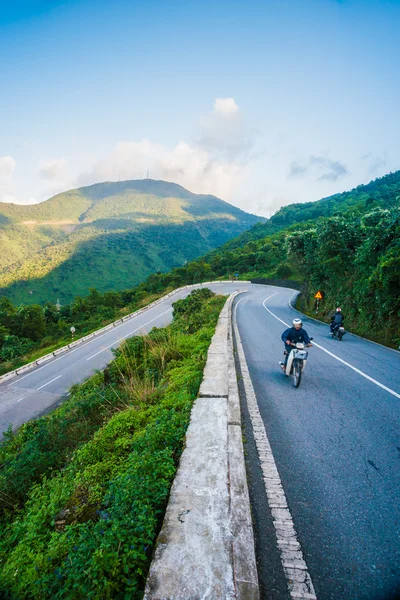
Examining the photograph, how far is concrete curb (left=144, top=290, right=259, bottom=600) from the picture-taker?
1734mm

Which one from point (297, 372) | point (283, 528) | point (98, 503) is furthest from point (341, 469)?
point (98, 503)

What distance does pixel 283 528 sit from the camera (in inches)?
99.8

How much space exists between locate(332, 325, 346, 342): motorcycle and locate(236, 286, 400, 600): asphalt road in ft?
15.8

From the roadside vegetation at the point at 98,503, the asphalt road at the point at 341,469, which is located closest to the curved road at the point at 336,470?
the asphalt road at the point at 341,469

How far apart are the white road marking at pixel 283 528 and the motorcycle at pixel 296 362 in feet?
6.63

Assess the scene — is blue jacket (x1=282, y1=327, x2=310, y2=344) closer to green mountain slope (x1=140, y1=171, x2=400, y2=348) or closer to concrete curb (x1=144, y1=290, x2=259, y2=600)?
concrete curb (x1=144, y1=290, x2=259, y2=600)

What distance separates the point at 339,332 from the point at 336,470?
971cm

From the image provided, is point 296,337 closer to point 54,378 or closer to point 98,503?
point 98,503

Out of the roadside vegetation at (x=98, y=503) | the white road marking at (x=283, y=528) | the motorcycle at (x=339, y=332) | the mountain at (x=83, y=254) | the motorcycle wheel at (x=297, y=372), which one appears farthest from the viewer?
the mountain at (x=83, y=254)

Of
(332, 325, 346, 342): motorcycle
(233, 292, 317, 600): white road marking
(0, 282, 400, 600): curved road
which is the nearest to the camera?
(233, 292, 317, 600): white road marking

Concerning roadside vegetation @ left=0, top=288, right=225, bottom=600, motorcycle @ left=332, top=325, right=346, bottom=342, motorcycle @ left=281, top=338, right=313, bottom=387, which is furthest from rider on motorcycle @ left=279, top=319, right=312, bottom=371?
motorcycle @ left=332, top=325, right=346, bottom=342

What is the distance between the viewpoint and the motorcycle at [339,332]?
38.5 ft

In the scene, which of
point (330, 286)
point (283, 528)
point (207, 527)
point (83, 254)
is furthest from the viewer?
point (83, 254)

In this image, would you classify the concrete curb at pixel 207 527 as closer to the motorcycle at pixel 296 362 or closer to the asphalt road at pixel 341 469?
the asphalt road at pixel 341 469
